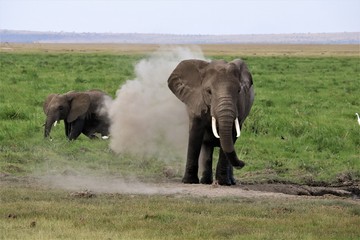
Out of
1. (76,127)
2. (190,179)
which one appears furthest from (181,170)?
(76,127)

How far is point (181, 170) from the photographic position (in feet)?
51.0

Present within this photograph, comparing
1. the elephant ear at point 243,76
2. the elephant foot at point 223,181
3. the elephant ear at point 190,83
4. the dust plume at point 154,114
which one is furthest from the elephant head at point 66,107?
the elephant foot at point 223,181

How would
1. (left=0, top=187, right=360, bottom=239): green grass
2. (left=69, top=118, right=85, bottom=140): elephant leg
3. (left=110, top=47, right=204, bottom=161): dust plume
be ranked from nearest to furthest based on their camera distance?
1. (left=0, top=187, right=360, bottom=239): green grass
2. (left=110, top=47, right=204, bottom=161): dust plume
3. (left=69, top=118, right=85, bottom=140): elephant leg

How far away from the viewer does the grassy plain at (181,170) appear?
932 cm

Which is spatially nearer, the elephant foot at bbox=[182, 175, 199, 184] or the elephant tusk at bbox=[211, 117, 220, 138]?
the elephant tusk at bbox=[211, 117, 220, 138]

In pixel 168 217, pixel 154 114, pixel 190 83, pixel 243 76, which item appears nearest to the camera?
pixel 168 217

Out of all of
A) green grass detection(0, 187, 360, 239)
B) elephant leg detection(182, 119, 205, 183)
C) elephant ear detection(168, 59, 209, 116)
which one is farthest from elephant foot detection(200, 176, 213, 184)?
green grass detection(0, 187, 360, 239)

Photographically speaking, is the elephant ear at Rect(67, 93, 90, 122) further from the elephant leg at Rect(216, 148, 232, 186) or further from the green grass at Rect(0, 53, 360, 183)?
the elephant leg at Rect(216, 148, 232, 186)

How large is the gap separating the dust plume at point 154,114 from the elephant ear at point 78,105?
9.11 feet

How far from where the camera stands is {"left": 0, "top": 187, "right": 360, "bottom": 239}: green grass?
9055 mm

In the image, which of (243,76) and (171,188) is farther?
(243,76)

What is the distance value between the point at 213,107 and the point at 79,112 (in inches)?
334

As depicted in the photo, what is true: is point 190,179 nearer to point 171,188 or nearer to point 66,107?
point 171,188

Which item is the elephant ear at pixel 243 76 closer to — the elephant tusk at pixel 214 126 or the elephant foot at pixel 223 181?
the elephant tusk at pixel 214 126
